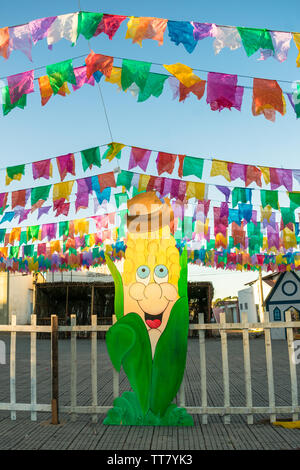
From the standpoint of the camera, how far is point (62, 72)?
19.2ft

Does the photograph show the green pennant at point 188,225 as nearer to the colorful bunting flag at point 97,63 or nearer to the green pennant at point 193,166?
the green pennant at point 193,166

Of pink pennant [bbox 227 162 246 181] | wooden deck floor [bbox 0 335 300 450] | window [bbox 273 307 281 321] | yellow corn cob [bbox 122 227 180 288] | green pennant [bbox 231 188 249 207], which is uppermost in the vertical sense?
pink pennant [bbox 227 162 246 181]

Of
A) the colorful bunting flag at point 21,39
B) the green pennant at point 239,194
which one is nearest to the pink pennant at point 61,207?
the green pennant at point 239,194

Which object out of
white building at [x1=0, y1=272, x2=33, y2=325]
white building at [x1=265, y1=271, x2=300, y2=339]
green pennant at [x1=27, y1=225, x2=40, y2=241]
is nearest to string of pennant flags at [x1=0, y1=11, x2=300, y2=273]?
green pennant at [x1=27, y1=225, x2=40, y2=241]

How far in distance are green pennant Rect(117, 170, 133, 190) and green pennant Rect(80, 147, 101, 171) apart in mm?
1699

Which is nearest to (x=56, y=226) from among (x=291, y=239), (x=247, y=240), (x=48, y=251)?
(x=48, y=251)

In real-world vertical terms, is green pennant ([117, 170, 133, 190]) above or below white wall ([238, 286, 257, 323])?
above

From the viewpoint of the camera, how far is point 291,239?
48.7 ft

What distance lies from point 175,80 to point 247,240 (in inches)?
421

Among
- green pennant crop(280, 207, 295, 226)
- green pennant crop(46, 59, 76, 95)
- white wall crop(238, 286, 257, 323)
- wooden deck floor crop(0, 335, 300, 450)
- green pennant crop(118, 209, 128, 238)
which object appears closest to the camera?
wooden deck floor crop(0, 335, 300, 450)

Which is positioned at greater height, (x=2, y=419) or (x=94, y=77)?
(x=94, y=77)

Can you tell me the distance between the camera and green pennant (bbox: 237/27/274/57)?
16.7ft

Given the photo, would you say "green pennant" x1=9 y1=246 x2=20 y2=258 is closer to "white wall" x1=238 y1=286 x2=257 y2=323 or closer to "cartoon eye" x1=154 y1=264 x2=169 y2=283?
"cartoon eye" x1=154 y1=264 x2=169 y2=283

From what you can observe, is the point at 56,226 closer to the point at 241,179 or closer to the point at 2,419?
the point at 241,179
